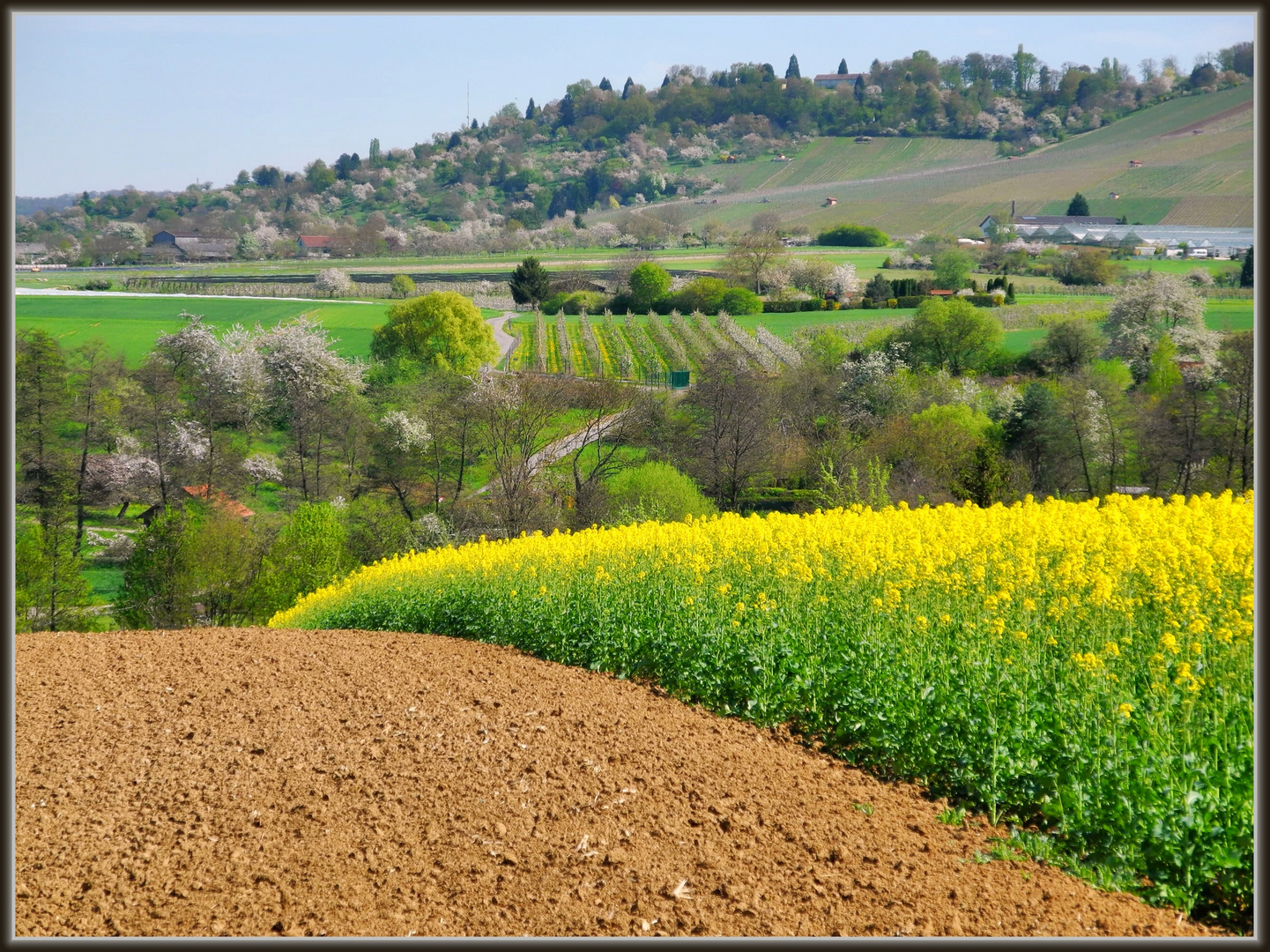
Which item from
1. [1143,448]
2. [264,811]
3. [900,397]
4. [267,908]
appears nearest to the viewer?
[267,908]

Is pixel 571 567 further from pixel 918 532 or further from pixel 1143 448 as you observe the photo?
pixel 1143 448

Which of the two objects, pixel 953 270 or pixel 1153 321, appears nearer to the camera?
pixel 1153 321

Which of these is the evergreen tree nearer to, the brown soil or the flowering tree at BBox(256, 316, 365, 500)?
the flowering tree at BBox(256, 316, 365, 500)

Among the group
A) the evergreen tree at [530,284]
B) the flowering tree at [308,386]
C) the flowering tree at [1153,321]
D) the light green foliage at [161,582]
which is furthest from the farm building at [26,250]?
the evergreen tree at [530,284]

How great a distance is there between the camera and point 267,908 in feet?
11.5

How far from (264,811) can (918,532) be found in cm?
552

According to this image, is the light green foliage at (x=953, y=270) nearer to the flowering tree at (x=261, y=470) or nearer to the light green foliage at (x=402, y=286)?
the light green foliage at (x=402, y=286)

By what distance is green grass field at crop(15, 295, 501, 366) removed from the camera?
6494cm

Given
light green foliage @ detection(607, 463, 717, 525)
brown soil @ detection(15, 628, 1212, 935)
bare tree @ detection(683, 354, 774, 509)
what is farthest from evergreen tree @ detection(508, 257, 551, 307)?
brown soil @ detection(15, 628, 1212, 935)

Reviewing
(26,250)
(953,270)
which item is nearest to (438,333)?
(26,250)

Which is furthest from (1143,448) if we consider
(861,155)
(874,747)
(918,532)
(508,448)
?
(861,155)

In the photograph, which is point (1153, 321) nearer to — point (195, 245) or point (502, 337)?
point (502, 337)

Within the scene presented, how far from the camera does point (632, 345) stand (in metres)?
67.8

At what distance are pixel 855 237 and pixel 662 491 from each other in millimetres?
93674
